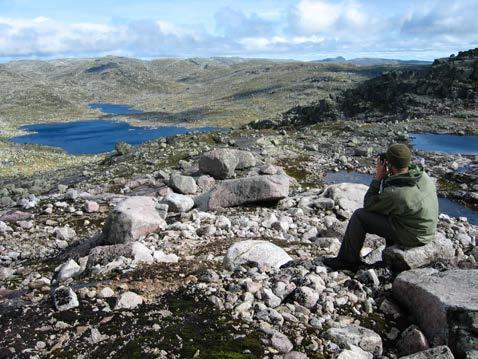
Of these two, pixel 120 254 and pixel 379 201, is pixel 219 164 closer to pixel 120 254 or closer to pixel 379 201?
pixel 120 254

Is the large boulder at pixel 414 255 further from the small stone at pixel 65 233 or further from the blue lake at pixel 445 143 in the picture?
the blue lake at pixel 445 143

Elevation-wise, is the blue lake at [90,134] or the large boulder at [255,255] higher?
the large boulder at [255,255]

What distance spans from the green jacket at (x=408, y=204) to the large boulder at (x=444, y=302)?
2.70 ft

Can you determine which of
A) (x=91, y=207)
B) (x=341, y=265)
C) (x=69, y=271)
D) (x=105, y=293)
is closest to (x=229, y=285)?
(x=105, y=293)

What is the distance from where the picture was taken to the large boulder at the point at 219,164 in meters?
25.0

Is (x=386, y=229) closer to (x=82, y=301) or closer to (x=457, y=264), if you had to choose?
(x=457, y=264)

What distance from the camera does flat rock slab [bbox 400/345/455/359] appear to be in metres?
6.19

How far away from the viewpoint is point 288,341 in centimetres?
691

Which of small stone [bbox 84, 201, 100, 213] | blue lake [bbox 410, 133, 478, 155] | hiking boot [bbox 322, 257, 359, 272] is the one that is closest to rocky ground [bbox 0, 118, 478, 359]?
hiking boot [bbox 322, 257, 359, 272]

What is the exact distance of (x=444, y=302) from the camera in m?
7.02

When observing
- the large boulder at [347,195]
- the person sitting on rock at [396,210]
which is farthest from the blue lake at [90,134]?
the person sitting on rock at [396,210]

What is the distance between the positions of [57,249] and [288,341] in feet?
36.0

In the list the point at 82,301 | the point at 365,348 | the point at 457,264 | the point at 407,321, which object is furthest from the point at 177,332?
the point at 457,264

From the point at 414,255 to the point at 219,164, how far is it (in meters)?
16.7
